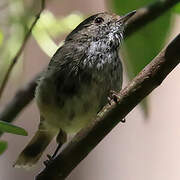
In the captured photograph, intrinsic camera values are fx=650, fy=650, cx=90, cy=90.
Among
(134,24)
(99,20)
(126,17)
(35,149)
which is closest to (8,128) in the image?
(134,24)

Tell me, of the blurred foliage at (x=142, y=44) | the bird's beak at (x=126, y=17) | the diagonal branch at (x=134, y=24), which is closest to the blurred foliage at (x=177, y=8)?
the blurred foliage at (x=142, y=44)

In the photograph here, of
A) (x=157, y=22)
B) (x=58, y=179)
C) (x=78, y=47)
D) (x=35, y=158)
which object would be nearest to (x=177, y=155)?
(x=35, y=158)

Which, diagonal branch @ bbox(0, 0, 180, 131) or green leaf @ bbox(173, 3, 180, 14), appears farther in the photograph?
diagonal branch @ bbox(0, 0, 180, 131)

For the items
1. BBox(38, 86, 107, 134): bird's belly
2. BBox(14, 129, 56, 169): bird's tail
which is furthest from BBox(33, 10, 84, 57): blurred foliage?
BBox(14, 129, 56, 169): bird's tail

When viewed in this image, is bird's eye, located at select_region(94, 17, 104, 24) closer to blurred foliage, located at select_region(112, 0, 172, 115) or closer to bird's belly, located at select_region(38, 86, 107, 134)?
bird's belly, located at select_region(38, 86, 107, 134)

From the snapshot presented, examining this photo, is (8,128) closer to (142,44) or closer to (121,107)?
(121,107)

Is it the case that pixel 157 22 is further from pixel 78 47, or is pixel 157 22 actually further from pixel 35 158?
pixel 35 158

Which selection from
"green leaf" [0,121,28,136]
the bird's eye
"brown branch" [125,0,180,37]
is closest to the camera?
"green leaf" [0,121,28,136]
